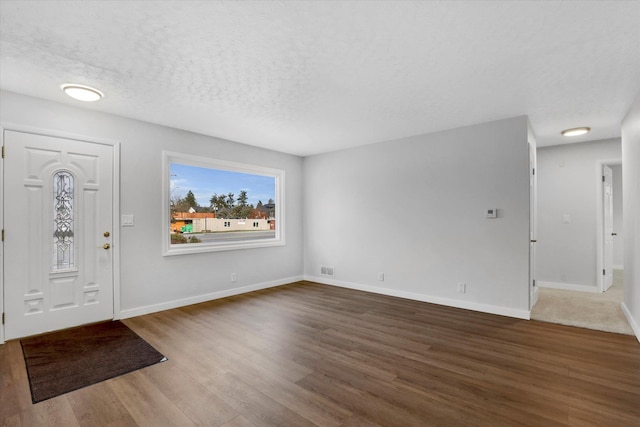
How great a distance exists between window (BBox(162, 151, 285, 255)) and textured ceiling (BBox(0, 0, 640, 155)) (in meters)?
0.95

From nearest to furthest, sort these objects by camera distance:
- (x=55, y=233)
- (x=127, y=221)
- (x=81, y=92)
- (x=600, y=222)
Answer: (x=81, y=92)
(x=55, y=233)
(x=127, y=221)
(x=600, y=222)

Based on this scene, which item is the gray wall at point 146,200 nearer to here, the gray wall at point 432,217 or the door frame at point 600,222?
the gray wall at point 432,217

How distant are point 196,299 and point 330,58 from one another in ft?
12.6

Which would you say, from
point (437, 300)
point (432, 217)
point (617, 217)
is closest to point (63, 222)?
point (432, 217)

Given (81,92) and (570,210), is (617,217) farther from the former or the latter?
(81,92)

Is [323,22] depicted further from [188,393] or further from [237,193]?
[237,193]

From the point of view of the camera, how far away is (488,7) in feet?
6.28

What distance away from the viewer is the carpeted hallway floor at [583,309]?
359 centimetres

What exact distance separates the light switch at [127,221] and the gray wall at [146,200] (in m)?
0.05

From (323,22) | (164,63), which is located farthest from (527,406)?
(164,63)

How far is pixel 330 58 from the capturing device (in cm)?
253

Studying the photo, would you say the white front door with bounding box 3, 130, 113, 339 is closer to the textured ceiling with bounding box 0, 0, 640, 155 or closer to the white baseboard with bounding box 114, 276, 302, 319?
the white baseboard with bounding box 114, 276, 302, 319

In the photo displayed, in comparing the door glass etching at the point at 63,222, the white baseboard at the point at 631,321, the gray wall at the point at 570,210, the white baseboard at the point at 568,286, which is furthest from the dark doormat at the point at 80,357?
the gray wall at the point at 570,210

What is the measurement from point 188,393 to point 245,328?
131 cm
